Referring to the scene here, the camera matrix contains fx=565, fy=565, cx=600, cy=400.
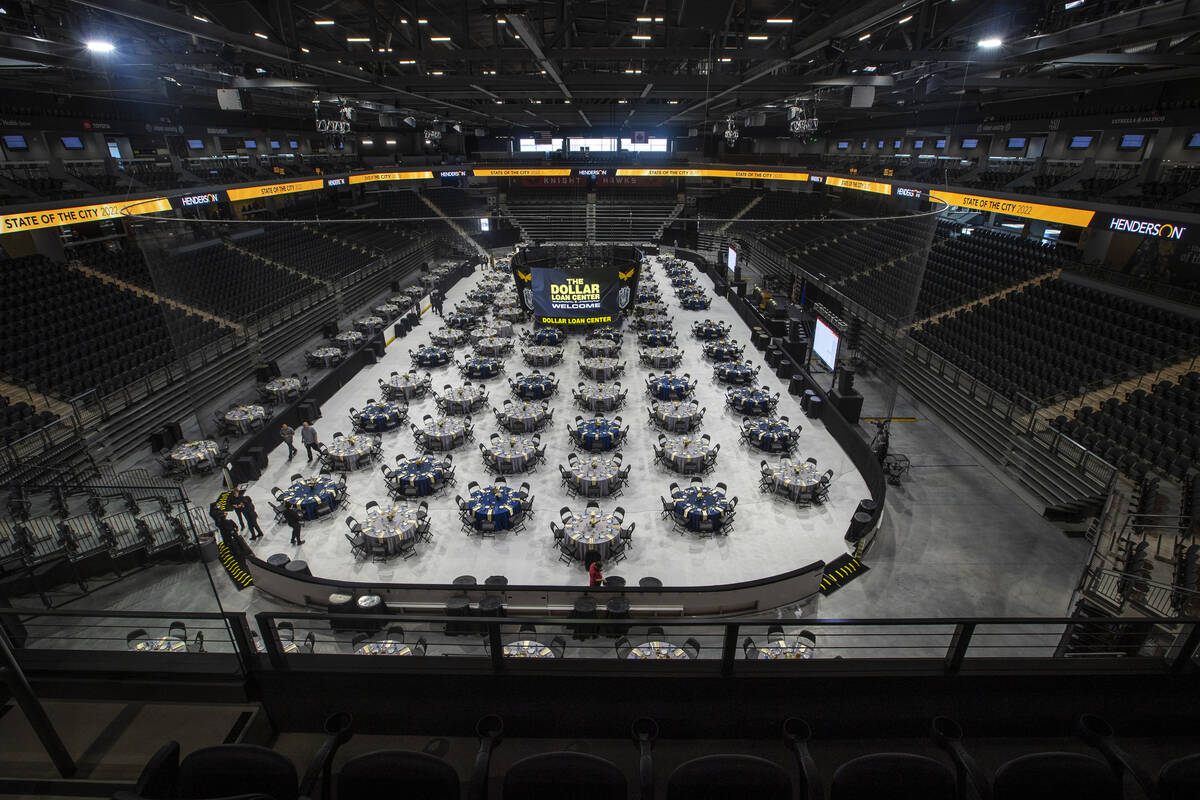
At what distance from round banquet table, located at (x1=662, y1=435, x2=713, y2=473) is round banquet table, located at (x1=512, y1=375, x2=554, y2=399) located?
516cm

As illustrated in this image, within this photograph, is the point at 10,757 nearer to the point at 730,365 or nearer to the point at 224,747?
the point at 224,747

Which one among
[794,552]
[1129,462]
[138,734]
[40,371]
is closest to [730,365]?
[794,552]

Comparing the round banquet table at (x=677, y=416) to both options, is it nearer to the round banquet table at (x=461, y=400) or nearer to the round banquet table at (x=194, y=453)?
the round banquet table at (x=461, y=400)

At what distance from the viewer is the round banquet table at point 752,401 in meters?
16.2

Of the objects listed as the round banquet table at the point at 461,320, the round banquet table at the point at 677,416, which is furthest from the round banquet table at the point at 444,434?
the round banquet table at the point at 461,320

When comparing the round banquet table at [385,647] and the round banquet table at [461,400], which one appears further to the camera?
the round banquet table at [461,400]

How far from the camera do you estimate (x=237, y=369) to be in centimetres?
1867

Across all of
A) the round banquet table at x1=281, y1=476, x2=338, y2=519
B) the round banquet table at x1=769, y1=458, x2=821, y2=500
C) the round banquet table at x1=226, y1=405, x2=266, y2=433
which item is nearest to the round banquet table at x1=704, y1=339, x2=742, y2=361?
the round banquet table at x1=769, y1=458, x2=821, y2=500

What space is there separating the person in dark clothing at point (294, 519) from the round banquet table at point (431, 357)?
9.64m

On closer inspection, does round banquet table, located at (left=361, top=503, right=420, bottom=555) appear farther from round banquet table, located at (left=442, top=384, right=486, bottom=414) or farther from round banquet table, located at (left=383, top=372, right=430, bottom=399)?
round banquet table, located at (left=383, top=372, right=430, bottom=399)

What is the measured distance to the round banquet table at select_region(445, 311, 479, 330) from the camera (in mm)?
24188

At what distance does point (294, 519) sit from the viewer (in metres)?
11.0

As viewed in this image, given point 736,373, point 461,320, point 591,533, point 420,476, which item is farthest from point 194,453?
point 736,373

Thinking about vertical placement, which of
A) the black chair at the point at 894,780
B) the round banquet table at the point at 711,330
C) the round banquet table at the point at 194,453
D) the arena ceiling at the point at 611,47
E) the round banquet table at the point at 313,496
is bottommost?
the round banquet table at the point at 313,496
